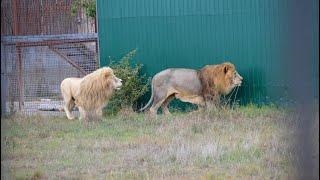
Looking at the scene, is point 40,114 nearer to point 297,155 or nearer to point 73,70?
point 73,70

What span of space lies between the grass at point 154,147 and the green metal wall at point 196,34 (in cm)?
148

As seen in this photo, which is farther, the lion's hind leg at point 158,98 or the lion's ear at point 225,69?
the lion's hind leg at point 158,98

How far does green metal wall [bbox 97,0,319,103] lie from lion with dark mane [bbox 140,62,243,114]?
453 mm

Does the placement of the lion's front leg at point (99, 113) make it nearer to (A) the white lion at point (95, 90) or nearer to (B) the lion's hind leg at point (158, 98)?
(A) the white lion at point (95, 90)

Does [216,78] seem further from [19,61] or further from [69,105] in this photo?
[19,61]

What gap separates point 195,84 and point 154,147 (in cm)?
439

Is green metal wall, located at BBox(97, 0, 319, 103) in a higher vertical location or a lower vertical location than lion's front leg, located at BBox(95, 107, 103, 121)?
higher

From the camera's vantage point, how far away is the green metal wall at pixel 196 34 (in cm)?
1277

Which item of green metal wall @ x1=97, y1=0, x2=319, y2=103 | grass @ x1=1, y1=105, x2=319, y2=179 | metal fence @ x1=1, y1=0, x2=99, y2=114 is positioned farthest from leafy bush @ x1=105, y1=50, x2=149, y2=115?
metal fence @ x1=1, y1=0, x2=99, y2=114

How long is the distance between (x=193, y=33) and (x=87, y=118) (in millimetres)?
2618

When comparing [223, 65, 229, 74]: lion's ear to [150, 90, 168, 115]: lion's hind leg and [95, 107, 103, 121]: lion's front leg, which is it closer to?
[150, 90, 168, 115]: lion's hind leg

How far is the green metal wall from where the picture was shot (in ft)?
41.9

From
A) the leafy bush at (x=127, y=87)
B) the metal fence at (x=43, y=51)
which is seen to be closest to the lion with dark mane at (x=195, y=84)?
the leafy bush at (x=127, y=87)

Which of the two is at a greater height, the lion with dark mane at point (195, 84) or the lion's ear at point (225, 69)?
the lion's ear at point (225, 69)
